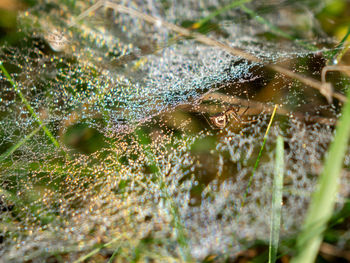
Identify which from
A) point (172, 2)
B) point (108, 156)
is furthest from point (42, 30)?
point (108, 156)

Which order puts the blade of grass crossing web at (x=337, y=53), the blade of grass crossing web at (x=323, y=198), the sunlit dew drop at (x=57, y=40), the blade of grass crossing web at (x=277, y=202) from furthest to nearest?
the sunlit dew drop at (x=57, y=40) < the blade of grass crossing web at (x=337, y=53) < the blade of grass crossing web at (x=277, y=202) < the blade of grass crossing web at (x=323, y=198)

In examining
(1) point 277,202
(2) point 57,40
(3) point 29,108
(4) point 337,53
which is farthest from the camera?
(2) point 57,40

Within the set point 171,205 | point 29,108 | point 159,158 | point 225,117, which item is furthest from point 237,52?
point 29,108

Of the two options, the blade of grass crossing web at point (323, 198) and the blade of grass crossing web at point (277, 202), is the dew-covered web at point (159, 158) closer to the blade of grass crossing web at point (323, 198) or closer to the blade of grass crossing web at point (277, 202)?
the blade of grass crossing web at point (277, 202)

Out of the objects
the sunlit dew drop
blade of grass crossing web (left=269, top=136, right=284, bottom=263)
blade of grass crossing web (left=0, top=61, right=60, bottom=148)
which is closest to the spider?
blade of grass crossing web (left=269, top=136, right=284, bottom=263)

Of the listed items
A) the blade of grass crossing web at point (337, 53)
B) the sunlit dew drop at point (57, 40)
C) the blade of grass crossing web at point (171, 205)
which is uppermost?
the sunlit dew drop at point (57, 40)

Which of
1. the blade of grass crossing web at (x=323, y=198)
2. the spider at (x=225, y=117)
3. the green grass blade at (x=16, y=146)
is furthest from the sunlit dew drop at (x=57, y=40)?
the blade of grass crossing web at (x=323, y=198)

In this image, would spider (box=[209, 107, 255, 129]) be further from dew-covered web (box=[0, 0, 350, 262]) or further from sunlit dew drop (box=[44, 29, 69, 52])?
sunlit dew drop (box=[44, 29, 69, 52])

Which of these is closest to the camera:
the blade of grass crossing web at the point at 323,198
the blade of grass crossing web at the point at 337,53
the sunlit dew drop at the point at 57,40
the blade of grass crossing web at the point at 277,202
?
the blade of grass crossing web at the point at 323,198

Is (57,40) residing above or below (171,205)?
above

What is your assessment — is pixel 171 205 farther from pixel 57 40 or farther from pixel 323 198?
pixel 57 40
